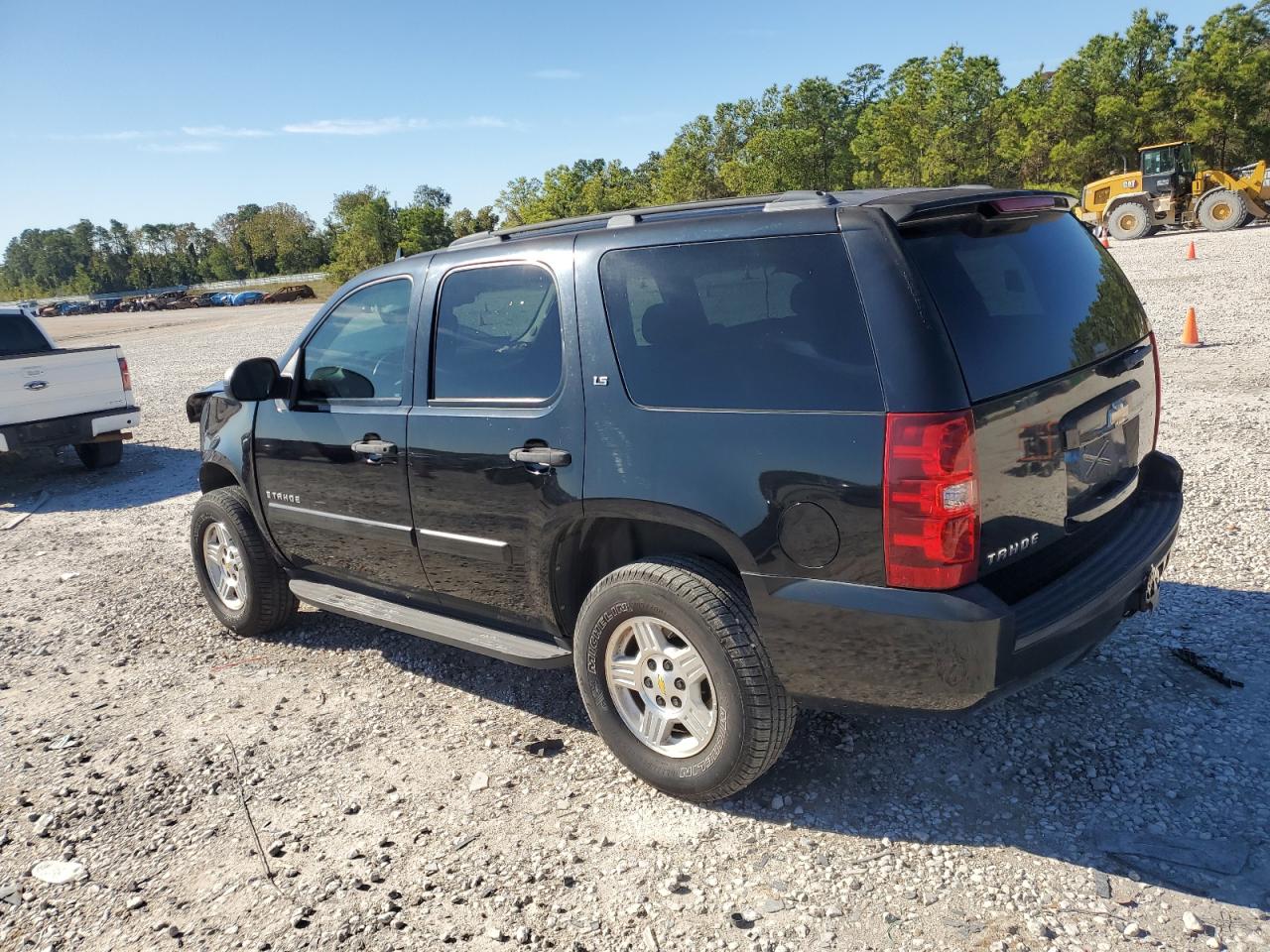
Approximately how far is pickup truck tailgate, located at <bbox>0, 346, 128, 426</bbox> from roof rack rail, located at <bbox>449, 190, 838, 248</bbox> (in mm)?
7088

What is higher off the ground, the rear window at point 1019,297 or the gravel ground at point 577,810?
the rear window at point 1019,297

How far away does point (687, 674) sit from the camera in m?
3.12

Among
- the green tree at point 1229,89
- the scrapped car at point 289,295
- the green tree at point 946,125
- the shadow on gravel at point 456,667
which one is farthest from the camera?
the scrapped car at point 289,295

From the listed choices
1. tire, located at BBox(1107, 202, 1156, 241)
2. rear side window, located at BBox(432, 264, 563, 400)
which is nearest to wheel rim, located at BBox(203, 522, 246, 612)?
rear side window, located at BBox(432, 264, 563, 400)

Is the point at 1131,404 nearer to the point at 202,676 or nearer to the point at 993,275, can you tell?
the point at 993,275

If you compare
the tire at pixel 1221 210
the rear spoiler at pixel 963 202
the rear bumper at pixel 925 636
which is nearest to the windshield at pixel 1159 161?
the tire at pixel 1221 210

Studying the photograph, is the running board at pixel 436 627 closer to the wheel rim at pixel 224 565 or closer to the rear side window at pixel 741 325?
the wheel rim at pixel 224 565

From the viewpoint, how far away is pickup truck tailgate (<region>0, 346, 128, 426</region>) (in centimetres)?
889

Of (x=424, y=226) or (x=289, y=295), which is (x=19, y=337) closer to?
(x=289, y=295)

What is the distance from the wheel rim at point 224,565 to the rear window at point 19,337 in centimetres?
648

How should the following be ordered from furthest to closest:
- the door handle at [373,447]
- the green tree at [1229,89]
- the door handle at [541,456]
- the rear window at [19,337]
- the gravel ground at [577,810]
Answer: the green tree at [1229,89] → the rear window at [19,337] → the door handle at [373,447] → the door handle at [541,456] → the gravel ground at [577,810]

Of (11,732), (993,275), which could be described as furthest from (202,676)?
(993,275)

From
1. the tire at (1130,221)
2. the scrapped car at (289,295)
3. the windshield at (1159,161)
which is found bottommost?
the tire at (1130,221)

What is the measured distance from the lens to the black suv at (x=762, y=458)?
2625 mm
